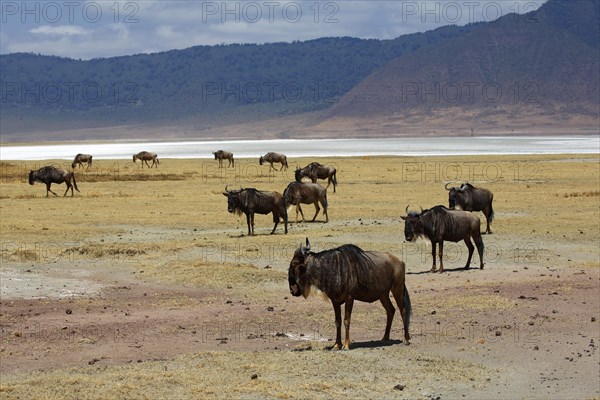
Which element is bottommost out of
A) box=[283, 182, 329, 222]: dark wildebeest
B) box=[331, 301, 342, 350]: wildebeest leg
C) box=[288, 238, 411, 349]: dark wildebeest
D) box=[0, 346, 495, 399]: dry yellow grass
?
box=[0, 346, 495, 399]: dry yellow grass

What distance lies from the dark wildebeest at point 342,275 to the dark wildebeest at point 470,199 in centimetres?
1251

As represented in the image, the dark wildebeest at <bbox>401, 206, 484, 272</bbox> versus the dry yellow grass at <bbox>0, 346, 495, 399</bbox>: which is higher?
the dark wildebeest at <bbox>401, 206, 484, 272</bbox>

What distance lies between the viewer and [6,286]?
62.1 ft

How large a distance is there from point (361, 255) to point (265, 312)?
375 centimetres

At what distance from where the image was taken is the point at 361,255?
42.8ft

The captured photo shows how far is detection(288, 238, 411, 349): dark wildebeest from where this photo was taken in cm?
1273

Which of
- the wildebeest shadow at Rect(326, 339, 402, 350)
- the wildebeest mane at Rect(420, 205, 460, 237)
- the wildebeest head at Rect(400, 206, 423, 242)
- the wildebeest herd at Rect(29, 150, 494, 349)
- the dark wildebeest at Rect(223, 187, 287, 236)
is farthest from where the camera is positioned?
the dark wildebeest at Rect(223, 187, 287, 236)

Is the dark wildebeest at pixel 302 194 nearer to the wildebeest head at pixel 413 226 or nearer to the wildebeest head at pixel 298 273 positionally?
the wildebeest head at pixel 413 226

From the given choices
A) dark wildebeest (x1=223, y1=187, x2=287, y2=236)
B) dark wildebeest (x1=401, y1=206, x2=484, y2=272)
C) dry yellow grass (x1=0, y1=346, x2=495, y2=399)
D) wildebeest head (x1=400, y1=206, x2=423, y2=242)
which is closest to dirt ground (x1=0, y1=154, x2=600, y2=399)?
dry yellow grass (x1=0, y1=346, x2=495, y2=399)

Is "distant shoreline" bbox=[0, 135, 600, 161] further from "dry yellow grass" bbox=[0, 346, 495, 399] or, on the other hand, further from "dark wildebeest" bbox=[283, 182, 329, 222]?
"dry yellow grass" bbox=[0, 346, 495, 399]

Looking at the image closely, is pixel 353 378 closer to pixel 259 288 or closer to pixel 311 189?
pixel 259 288

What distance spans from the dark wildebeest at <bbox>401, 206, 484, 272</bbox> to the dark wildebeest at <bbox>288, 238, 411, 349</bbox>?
258 inches

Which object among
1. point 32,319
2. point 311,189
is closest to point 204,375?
point 32,319

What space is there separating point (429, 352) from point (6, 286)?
9.02 metres
